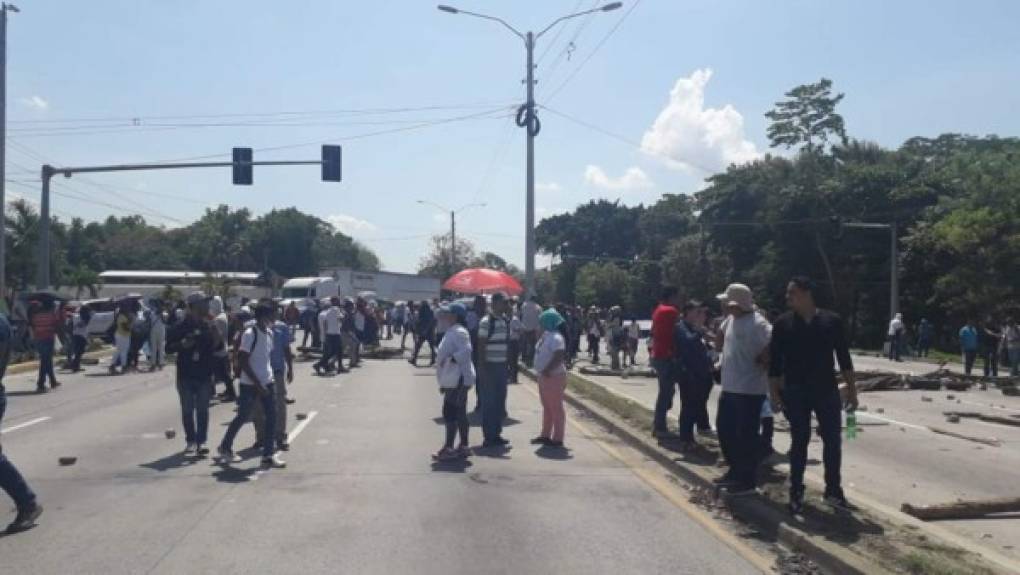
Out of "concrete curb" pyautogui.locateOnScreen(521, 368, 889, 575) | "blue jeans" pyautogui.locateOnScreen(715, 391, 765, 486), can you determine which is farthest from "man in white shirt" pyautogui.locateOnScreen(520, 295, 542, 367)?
"blue jeans" pyautogui.locateOnScreen(715, 391, 765, 486)

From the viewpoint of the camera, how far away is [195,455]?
39.0ft

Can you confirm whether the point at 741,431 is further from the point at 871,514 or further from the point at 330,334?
the point at 330,334

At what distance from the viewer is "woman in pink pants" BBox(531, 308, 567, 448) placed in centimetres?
1279

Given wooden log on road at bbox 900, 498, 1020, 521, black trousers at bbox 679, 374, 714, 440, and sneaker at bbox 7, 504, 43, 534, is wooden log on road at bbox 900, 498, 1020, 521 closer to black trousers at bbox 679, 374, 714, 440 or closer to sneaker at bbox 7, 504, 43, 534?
black trousers at bbox 679, 374, 714, 440

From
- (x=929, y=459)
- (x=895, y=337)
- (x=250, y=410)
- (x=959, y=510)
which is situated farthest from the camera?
(x=895, y=337)

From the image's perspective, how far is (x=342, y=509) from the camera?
9039 millimetres

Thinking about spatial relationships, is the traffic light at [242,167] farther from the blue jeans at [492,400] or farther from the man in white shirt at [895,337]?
the man in white shirt at [895,337]

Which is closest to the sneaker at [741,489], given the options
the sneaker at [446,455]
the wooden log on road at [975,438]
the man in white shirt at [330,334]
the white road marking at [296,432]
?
the sneaker at [446,455]

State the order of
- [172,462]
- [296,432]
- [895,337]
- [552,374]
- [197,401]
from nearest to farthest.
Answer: [172,462] → [197,401] → [552,374] → [296,432] → [895,337]

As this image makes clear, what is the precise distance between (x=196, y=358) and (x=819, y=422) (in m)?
6.88

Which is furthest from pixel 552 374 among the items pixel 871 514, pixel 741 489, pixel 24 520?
pixel 24 520

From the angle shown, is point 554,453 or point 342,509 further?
point 554,453

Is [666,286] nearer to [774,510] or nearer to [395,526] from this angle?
[774,510]

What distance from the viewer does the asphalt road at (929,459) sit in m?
9.27
